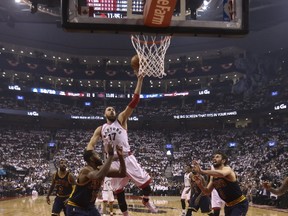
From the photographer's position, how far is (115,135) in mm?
7090

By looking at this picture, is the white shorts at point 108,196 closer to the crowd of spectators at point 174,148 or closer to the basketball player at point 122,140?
the basketball player at point 122,140

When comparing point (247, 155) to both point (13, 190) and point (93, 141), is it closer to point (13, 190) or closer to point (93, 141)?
point (13, 190)

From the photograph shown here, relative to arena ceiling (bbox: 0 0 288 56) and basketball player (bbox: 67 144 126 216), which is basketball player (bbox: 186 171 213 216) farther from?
arena ceiling (bbox: 0 0 288 56)

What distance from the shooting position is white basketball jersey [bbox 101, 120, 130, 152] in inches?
279

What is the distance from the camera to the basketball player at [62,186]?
8727 millimetres

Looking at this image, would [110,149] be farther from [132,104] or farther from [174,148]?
[174,148]

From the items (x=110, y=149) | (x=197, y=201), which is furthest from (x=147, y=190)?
(x=197, y=201)

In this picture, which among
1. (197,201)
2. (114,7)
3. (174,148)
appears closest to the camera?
(114,7)

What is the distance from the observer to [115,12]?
5.91 metres

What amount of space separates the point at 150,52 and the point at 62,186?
12.1ft

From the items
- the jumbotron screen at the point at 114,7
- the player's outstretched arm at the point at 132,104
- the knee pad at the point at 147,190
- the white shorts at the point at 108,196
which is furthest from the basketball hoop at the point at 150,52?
the white shorts at the point at 108,196

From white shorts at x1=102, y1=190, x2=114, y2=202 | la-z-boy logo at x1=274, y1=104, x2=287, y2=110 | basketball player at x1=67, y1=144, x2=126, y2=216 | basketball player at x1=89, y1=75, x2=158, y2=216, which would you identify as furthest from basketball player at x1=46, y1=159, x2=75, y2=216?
la-z-boy logo at x1=274, y1=104, x2=287, y2=110

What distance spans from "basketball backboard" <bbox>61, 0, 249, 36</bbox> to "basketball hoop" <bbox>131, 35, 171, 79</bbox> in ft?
5.10

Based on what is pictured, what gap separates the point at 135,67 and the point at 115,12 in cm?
155
